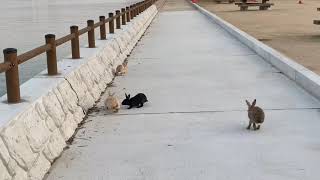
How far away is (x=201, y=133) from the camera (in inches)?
276

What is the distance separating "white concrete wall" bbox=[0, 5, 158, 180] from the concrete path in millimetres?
189

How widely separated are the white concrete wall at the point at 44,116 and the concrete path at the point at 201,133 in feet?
0.62

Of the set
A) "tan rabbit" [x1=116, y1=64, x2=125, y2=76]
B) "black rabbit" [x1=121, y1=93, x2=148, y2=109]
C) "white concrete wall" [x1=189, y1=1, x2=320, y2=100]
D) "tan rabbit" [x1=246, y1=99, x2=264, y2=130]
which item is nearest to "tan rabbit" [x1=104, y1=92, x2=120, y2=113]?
"black rabbit" [x1=121, y1=93, x2=148, y2=109]

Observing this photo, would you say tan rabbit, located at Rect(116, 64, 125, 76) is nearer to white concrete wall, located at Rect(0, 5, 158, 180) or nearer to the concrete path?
the concrete path

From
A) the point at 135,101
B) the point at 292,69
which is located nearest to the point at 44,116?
the point at 135,101

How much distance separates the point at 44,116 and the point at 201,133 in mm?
1925

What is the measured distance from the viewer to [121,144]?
6641 millimetres

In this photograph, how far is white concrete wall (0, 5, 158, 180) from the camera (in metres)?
4.93

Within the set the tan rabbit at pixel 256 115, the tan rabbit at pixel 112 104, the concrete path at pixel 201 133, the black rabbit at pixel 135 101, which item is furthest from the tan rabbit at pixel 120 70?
the tan rabbit at pixel 256 115

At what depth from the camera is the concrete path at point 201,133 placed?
565 centimetres

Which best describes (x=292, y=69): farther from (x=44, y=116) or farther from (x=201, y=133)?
(x=44, y=116)

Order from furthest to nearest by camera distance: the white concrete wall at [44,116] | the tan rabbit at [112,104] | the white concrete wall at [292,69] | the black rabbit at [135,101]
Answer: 1. the white concrete wall at [292,69]
2. the black rabbit at [135,101]
3. the tan rabbit at [112,104]
4. the white concrete wall at [44,116]

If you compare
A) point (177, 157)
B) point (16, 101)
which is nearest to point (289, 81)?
point (177, 157)

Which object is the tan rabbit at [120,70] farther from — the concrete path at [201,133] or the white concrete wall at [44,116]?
the white concrete wall at [44,116]
